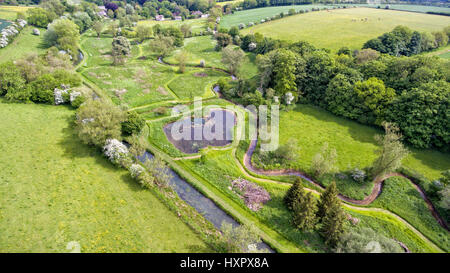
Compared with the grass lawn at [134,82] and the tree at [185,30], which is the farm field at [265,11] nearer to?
the tree at [185,30]

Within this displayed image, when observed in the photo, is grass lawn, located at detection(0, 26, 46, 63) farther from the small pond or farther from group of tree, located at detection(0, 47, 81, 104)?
the small pond

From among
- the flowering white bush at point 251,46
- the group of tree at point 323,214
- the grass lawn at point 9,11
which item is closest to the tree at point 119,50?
the flowering white bush at point 251,46

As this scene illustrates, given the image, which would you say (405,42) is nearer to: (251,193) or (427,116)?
(427,116)

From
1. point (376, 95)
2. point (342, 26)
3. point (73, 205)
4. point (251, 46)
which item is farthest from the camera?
point (342, 26)

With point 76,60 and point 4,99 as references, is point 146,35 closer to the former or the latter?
point 76,60

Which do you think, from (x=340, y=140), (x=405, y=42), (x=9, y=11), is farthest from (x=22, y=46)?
(x=405, y=42)

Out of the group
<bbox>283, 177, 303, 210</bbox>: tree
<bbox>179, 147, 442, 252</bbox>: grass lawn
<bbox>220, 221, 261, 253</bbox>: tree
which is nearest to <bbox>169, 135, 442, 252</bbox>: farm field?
<bbox>179, 147, 442, 252</bbox>: grass lawn

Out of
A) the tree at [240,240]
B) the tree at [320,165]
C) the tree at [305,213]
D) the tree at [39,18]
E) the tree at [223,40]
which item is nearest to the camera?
the tree at [240,240]
